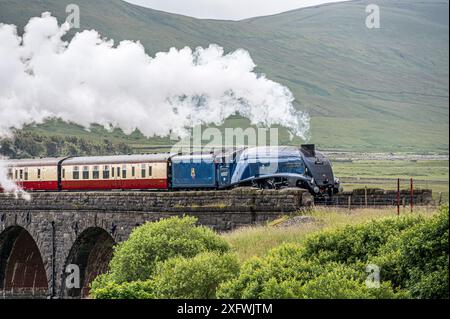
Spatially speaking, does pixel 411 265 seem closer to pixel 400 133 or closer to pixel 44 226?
pixel 44 226

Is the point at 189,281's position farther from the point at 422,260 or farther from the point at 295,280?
the point at 422,260

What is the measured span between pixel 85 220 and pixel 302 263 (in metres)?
22.7

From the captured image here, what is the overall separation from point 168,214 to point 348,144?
442ft

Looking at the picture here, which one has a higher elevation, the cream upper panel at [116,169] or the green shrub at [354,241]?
the cream upper panel at [116,169]

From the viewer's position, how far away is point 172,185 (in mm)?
41719

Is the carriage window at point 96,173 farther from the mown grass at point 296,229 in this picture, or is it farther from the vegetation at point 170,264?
the vegetation at point 170,264

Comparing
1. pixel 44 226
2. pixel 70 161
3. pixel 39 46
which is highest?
pixel 39 46

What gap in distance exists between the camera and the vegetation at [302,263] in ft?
63.0

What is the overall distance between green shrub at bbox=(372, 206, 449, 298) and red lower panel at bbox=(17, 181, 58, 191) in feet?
93.3

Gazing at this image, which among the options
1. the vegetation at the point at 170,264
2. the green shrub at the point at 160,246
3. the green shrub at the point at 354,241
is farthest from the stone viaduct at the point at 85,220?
the green shrub at the point at 354,241

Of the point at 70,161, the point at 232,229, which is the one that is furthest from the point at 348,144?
the point at 232,229

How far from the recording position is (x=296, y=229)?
28.7 m

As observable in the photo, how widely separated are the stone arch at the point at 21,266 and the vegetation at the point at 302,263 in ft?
80.6

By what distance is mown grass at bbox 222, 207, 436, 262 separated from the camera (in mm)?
27094
